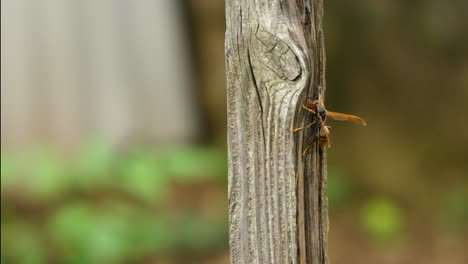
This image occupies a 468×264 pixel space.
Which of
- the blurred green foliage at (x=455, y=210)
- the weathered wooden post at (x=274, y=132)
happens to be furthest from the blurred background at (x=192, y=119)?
the weathered wooden post at (x=274, y=132)

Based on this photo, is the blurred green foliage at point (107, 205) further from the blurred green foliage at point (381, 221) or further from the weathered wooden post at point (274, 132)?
the weathered wooden post at point (274, 132)

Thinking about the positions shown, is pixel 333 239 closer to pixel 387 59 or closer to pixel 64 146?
pixel 387 59

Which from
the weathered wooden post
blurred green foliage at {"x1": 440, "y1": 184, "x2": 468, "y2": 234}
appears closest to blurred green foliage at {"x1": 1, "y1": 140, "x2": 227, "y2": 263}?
blurred green foliage at {"x1": 440, "y1": 184, "x2": 468, "y2": 234}

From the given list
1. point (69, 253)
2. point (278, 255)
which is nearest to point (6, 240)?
point (69, 253)

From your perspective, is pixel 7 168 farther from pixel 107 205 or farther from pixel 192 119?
pixel 192 119

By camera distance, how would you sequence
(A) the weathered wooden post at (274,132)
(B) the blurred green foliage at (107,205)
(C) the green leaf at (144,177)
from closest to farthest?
(A) the weathered wooden post at (274,132), (B) the blurred green foliage at (107,205), (C) the green leaf at (144,177)

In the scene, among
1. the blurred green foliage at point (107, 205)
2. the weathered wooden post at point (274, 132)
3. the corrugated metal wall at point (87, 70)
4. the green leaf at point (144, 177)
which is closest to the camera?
the weathered wooden post at point (274, 132)
